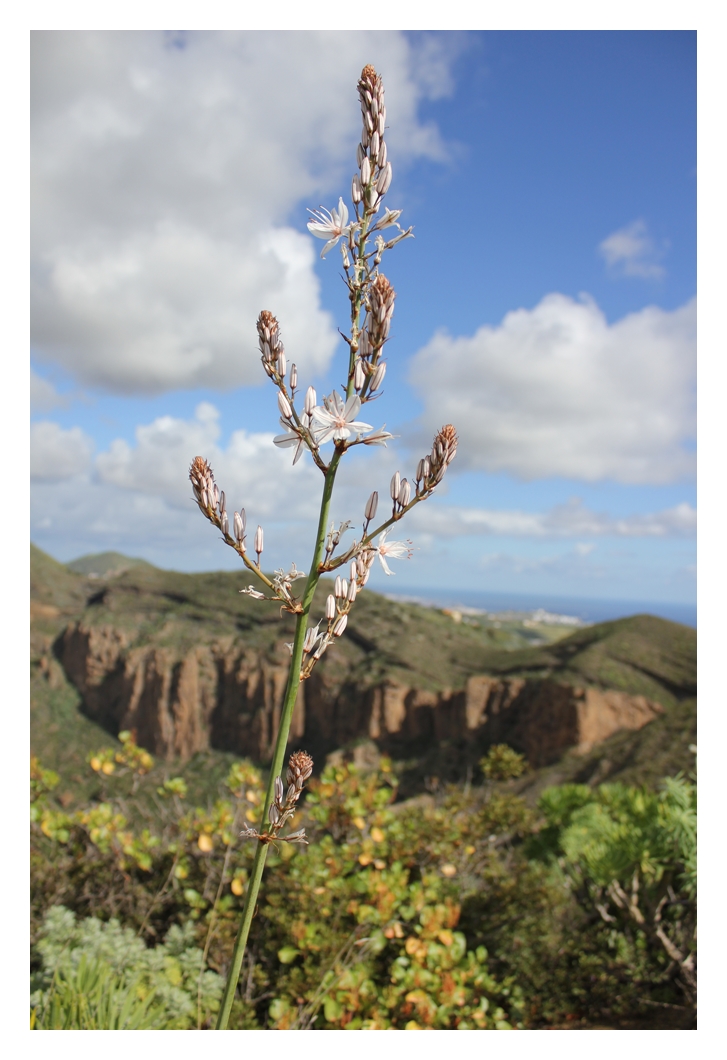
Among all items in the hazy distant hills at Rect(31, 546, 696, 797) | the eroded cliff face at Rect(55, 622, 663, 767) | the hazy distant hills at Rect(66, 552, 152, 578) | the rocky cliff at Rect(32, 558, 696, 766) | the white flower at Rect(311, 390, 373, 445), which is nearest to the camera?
the white flower at Rect(311, 390, 373, 445)

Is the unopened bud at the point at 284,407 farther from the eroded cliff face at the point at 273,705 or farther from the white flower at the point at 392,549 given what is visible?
the eroded cliff face at the point at 273,705

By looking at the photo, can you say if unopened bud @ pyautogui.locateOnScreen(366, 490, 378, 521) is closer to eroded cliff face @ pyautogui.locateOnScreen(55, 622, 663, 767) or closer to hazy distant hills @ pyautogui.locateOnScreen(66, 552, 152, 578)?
eroded cliff face @ pyautogui.locateOnScreen(55, 622, 663, 767)

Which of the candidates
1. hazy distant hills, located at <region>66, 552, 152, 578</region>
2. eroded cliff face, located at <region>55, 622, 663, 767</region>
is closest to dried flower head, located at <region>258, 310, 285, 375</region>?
eroded cliff face, located at <region>55, 622, 663, 767</region>

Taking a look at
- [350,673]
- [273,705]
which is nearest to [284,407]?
[350,673]

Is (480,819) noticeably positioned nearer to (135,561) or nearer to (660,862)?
(660,862)

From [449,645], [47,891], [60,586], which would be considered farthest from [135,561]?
[47,891]

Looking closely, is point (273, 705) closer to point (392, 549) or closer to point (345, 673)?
point (345, 673)
